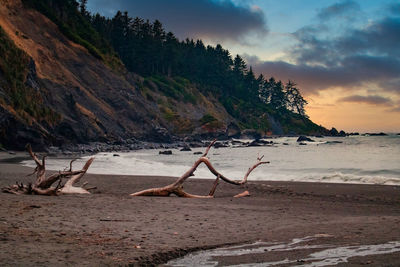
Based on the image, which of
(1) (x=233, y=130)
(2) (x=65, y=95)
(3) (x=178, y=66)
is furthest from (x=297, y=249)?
(3) (x=178, y=66)

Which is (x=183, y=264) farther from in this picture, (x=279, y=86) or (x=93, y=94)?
(x=279, y=86)

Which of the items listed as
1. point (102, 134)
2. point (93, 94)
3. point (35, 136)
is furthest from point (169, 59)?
point (35, 136)

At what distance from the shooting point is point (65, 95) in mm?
42750

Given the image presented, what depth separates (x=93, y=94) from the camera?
5197 centimetres

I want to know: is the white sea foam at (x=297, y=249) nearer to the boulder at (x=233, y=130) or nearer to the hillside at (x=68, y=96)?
the hillside at (x=68, y=96)

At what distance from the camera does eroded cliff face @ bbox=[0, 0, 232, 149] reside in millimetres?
30367

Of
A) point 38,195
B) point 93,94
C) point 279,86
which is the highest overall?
point 279,86

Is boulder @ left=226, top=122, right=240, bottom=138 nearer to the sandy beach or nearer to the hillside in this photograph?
the hillside

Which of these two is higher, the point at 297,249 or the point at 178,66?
the point at 178,66

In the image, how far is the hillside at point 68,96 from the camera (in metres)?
31.8

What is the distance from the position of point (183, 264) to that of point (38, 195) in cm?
666

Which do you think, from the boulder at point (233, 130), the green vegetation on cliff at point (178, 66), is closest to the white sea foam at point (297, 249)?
the green vegetation on cliff at point (178, 66)

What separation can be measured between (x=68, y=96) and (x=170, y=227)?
3949 cm

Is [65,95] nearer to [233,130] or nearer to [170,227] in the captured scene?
[170,227]
